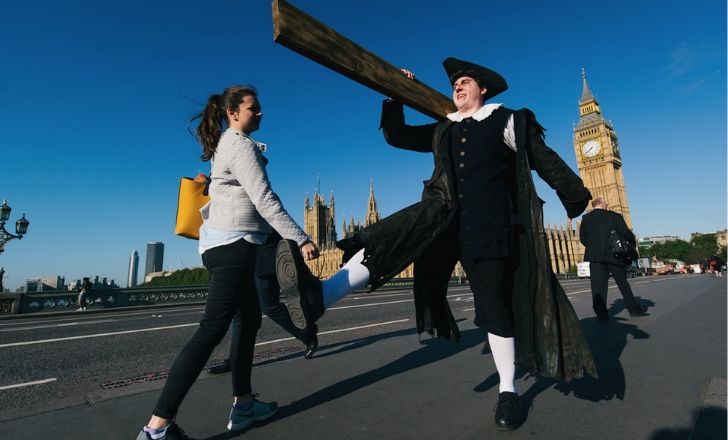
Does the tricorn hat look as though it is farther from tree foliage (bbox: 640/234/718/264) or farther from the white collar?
tree foliage (bbox: 640/234/718/264)

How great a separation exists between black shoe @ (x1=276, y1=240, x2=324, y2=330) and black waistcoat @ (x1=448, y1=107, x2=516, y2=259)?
3.20ft

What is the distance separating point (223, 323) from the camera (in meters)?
1.95

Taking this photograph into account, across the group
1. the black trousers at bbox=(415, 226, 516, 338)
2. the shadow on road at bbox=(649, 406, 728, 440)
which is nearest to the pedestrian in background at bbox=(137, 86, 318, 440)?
the black trousers at bbox=(415, 226, 516, 338)

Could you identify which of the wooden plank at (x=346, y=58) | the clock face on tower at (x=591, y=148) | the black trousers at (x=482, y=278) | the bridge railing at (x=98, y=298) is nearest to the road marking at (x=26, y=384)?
the black trousers at (x=482, y=278)

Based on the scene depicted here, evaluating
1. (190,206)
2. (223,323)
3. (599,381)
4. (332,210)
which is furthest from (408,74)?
(332,210)

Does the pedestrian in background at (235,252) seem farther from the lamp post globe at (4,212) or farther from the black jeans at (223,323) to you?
the lamp post globe at (4,212)

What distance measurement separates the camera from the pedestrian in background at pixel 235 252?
1.84 m

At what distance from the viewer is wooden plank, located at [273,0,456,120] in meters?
2.09

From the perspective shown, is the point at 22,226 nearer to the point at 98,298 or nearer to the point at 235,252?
the point at 98,298

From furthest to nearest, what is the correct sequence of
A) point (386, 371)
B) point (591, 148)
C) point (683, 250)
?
point (683, 250) < point (591, 148) < point (386, 371)

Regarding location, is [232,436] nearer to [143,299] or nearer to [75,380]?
A: [75,380]

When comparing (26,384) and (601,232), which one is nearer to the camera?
(26,384)

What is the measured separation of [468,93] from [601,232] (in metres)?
4.40

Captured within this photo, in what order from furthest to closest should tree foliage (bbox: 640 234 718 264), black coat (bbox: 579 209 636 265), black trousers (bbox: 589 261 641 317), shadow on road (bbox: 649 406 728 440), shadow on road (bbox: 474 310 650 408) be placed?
tree foliage (bbox: 640 234 718 264) < black coat (bbox: 579 209 636 265) < black trousers (bbox: 589 261 641 317) < shadow on road (bbox: 474 310 650 408) < shadow on road (bbox: 649 406 728 440)
